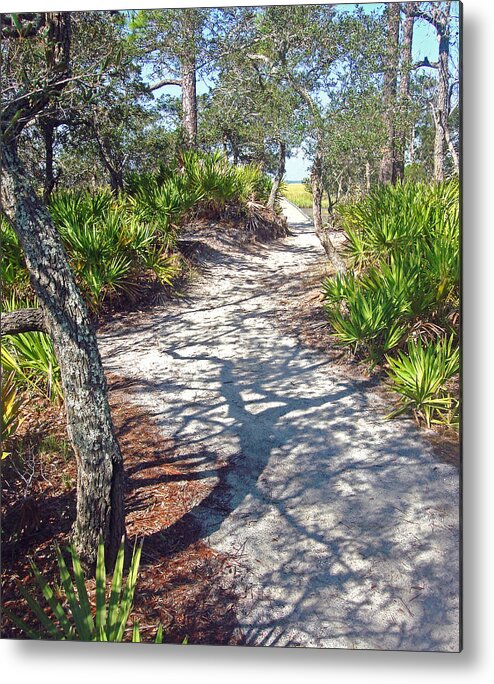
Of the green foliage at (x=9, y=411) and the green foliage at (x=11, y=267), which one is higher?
the green foliage at (x=11, y=267)

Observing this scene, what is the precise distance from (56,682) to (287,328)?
1.86 metres

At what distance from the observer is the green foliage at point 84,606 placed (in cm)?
245

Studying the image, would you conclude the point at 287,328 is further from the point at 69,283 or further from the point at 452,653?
the point at 452,653

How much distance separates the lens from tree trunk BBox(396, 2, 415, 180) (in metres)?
2.79

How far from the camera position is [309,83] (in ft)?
10.0

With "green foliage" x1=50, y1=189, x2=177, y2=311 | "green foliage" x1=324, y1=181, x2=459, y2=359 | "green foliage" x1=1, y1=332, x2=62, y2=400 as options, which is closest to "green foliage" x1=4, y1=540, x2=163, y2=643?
"green foliage" x1=1, y1=332, x2=62, y2=400

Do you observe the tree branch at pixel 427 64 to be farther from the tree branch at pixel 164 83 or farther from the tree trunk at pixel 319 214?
the tree branch at pixel 164 83

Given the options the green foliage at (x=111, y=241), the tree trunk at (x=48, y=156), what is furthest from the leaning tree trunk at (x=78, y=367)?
the green foliage at (x=111, y=241)

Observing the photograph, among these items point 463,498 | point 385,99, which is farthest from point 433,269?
point 463,498

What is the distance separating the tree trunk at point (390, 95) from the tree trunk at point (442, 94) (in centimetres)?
19

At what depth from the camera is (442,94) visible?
274cm

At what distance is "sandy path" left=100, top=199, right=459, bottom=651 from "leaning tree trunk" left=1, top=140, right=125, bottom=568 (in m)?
0.39

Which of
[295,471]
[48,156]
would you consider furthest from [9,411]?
[295,471]

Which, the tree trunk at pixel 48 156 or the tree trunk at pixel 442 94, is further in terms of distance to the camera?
the tree trunk at pixel 48 156
